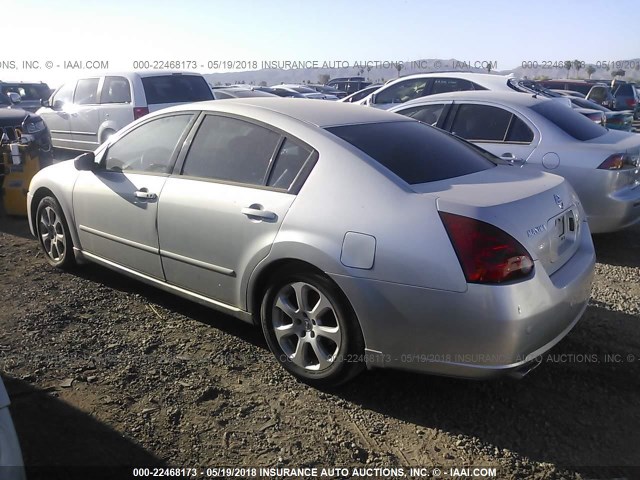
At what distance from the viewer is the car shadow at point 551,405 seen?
2730mm

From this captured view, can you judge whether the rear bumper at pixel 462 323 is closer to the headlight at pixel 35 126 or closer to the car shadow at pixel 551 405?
the car shadow at pixel 551 405

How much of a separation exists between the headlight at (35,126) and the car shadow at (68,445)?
562 cm

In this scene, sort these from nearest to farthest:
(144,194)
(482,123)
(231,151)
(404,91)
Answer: (231,151), (144,194), (482,123), (404,91)

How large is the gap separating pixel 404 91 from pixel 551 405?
7798 mm

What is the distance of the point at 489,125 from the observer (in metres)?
6.09

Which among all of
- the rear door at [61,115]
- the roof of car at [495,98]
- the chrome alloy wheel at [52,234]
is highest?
the roof of car at [495,98]

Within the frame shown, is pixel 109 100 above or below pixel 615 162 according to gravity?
above

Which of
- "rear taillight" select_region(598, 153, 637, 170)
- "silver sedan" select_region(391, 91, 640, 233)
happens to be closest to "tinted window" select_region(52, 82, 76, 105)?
"silver sedan" select_region(391, 91, 640, 233)

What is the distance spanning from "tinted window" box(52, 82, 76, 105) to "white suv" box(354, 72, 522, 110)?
5.50 meters

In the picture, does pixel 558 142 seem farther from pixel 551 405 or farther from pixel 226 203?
pixel 226 203

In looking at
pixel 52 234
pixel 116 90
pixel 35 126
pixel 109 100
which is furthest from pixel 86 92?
pixel 52 234

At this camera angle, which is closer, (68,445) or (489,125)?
(68,445)

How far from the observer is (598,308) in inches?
169

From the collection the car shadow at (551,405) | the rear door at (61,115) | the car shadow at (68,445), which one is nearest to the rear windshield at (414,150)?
the car shadow at (551,405)
